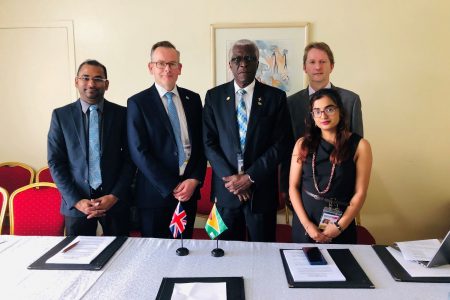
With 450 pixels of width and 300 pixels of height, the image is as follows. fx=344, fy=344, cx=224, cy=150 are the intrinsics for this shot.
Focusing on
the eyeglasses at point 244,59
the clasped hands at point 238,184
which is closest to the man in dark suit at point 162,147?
the clasped hands at point 238,184

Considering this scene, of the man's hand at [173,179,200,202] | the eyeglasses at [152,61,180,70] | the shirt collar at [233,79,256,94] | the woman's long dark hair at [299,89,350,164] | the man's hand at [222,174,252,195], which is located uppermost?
the eyeglasses at [152,61,180,70]

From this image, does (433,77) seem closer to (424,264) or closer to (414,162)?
(414,162)

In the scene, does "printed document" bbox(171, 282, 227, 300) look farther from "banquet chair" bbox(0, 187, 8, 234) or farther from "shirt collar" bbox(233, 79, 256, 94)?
"banquet chair" bbox(0, 187, 8, 234)

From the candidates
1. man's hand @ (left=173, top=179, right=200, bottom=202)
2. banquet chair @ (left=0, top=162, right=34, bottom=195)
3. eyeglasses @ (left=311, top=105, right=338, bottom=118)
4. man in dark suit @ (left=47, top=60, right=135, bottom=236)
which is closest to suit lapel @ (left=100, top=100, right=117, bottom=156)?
man in dark suit @ (left=47, top=60, right=135, bottom=236)

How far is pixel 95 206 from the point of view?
2.09 m

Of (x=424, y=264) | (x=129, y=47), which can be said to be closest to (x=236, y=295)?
(x=424, y=264)

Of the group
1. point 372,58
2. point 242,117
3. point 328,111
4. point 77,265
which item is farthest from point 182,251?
point 372,58

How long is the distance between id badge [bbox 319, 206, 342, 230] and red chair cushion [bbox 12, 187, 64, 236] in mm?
1694

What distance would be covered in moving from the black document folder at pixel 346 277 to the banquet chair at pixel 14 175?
297 centimetres

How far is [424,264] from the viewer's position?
141 cm

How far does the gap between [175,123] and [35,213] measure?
3.73ft

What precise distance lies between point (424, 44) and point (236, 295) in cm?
294

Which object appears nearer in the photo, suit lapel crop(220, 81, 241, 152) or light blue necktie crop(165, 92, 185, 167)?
suit lapel crop(220, 81, 241, 152)

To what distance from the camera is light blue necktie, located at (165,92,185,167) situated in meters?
2.19
